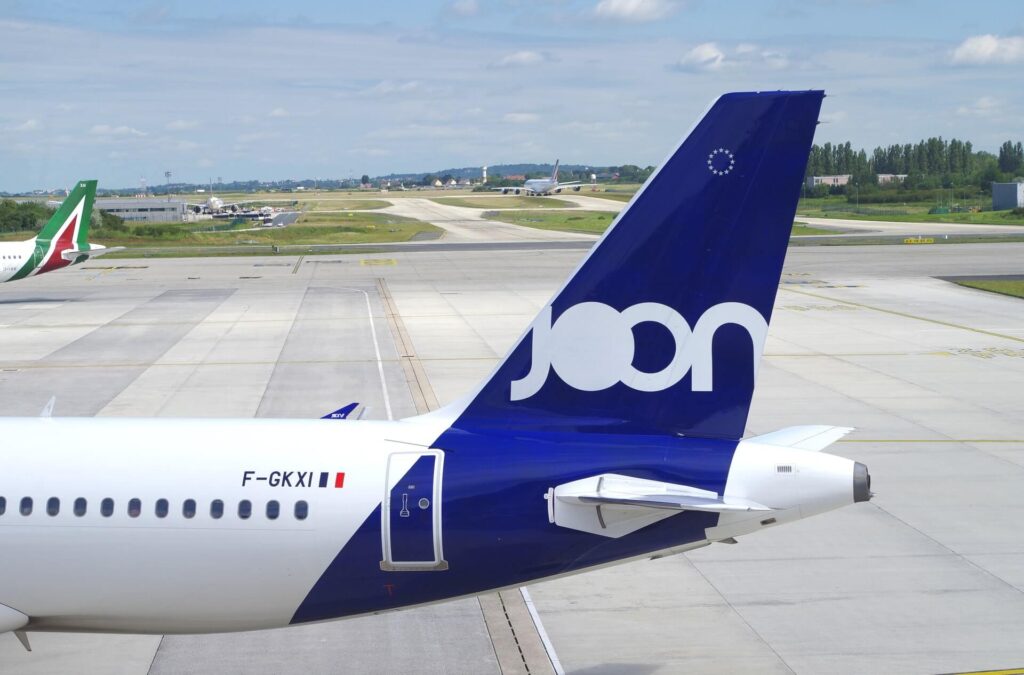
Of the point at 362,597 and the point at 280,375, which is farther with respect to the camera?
the point at 280,375

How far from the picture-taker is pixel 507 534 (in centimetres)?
1110

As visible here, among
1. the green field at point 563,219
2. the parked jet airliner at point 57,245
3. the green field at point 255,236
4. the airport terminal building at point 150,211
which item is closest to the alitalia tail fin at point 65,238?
the parked jet airliner at point 57,245

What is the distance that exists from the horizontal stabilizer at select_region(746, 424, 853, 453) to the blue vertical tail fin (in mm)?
683

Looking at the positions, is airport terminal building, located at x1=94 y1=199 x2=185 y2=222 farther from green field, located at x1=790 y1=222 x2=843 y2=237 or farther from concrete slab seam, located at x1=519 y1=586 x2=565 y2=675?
concrete slab seam, located at x1=519 y1=586 x2=565 y2=675

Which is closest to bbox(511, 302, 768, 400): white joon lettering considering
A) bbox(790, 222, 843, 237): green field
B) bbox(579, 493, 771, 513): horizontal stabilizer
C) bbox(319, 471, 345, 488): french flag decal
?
bbox(579, 493, 771, 513): horizontal stabilizer

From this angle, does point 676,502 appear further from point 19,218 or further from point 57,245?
point 19,218

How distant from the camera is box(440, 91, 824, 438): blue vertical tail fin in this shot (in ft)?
36.8

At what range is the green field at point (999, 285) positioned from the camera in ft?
186

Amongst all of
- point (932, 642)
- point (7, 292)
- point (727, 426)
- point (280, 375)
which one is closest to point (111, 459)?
point (727, 426)

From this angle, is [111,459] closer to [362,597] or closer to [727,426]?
[362,597]

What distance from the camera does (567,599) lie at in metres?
16.3

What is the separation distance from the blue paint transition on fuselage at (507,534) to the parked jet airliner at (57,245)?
5338 cm

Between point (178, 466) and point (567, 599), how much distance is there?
695 cm

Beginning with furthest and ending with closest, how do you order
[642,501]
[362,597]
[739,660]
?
[739,660] < [362,597] < [642,501]
